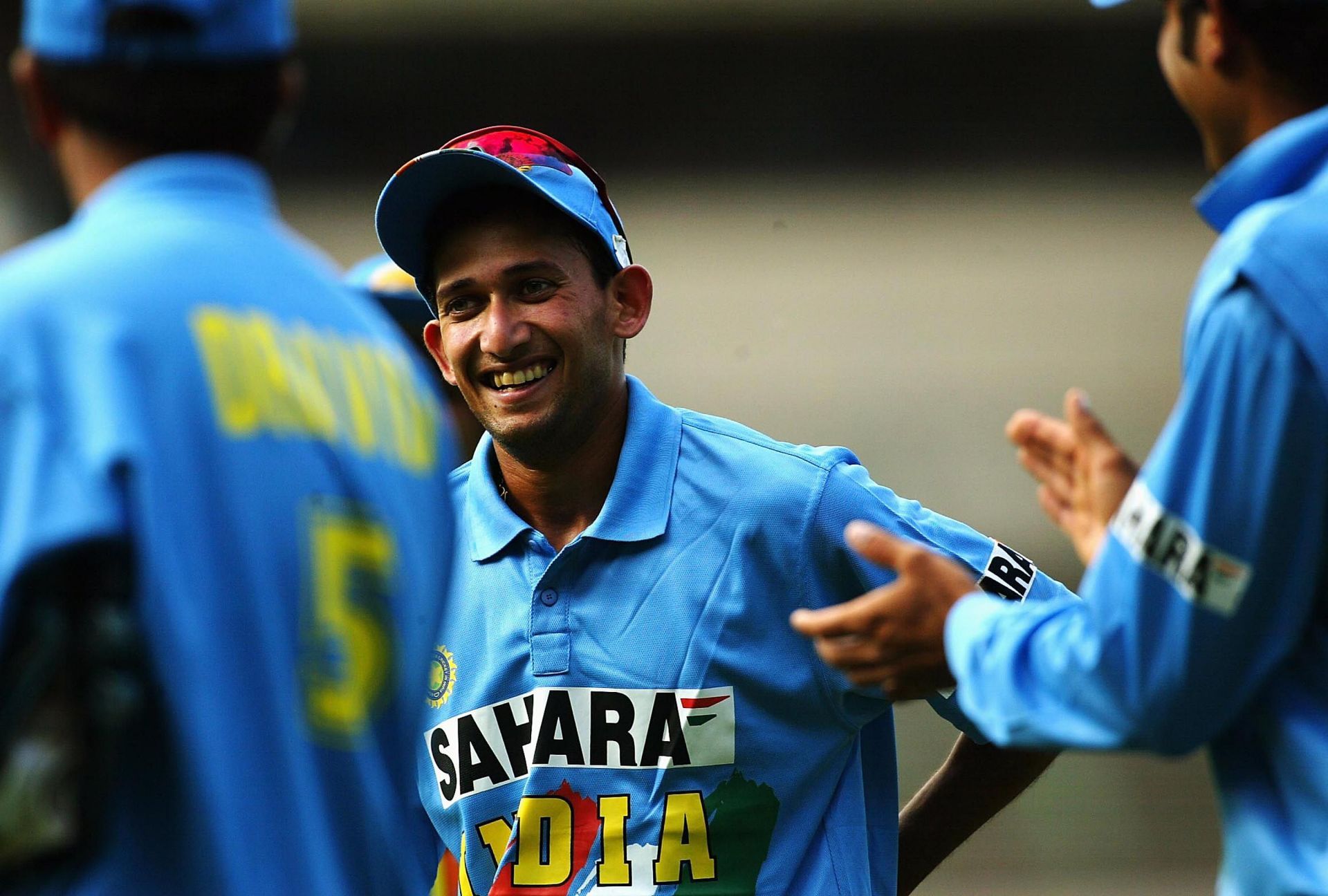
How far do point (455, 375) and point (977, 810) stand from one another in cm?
144

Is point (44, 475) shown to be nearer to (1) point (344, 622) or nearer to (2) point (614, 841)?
(1) point (344, 622)

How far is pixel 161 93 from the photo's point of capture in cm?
193

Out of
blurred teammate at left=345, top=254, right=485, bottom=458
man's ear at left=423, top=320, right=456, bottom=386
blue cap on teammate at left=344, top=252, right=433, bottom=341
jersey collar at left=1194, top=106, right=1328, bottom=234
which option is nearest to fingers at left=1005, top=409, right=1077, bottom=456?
jersey collar at left=1194, top=106, right=1328, bottom=234

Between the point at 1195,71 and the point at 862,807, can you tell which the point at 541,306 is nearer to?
the point at 862,807

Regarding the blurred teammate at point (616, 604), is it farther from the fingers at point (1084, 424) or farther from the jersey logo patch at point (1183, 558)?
the jersey logo patch at point (1183, 558)

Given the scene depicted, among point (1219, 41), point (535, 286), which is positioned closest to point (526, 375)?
point (535, 286)

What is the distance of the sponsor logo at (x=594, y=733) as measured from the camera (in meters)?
3.18

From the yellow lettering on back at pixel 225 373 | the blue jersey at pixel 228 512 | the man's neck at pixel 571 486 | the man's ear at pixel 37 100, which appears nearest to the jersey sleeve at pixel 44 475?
the blue jersey at pixel 228 512

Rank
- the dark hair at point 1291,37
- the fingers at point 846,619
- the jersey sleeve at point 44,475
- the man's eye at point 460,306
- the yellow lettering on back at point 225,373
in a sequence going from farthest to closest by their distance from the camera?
the man's eye at point 460,306 → the fingers at point 846,619 → the dark hair at point 1291,37 → the yellow lettering on back at point 225,373 → the jersey sleeve at point 44,475

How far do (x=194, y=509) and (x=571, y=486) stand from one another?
1753mm

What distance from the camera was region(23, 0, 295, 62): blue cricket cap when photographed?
6.17 feet

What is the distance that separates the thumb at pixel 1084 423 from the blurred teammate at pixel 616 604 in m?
0.92

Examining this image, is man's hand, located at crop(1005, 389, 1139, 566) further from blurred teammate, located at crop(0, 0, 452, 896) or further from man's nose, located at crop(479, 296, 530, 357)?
man's nose, located at crop(479, 296, 530, 357)

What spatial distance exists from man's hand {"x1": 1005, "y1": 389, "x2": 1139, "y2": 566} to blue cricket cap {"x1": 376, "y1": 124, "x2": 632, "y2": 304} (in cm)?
132
